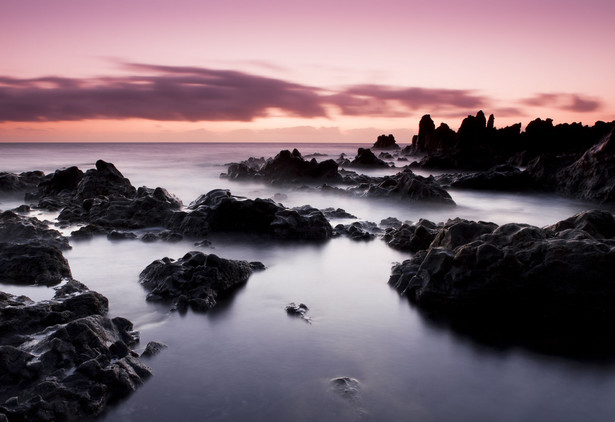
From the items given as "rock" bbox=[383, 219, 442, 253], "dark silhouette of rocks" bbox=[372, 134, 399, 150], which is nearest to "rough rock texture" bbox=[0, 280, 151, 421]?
"rock" bbox=[383, 219, 442, 253]

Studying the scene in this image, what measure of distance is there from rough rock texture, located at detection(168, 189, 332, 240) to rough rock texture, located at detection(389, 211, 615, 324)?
5780 millimetres

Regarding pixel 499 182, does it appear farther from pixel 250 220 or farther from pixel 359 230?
pixel 250 220

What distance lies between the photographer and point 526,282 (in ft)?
26.6

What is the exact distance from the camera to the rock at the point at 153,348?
648 cm

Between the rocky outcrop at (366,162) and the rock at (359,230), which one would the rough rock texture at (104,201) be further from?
the rocky outcrop at (366,162)

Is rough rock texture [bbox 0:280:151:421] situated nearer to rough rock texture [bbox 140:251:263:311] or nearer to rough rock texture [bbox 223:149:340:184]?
rough rock texture [bbox 140:251:263:311]

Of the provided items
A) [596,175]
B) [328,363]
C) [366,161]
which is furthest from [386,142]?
[328,363]

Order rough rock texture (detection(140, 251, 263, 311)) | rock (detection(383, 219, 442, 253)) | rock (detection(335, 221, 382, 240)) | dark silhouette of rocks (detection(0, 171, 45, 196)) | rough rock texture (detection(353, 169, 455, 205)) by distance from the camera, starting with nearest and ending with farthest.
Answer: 1. rough rock texture (detection(140, 251, 263, 311))
2. rock (detection(383, 219, 442, 253))
3. rock (detection(335, 221, 382, 240))
4. rough rock texture (detection(353, 169, 455, 205))
5. dark silhouette of rocks (detection(0, 171, 45, 196))

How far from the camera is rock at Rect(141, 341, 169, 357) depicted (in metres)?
6.48

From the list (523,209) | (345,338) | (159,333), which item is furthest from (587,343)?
(523,209)

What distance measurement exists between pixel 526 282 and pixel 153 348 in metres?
6.22

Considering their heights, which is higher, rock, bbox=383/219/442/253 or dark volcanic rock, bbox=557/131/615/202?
dark volcanic rock, bbox=557/131/615/202

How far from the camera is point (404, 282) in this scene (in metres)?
9.63

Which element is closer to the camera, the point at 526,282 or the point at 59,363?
the point at 59,363
